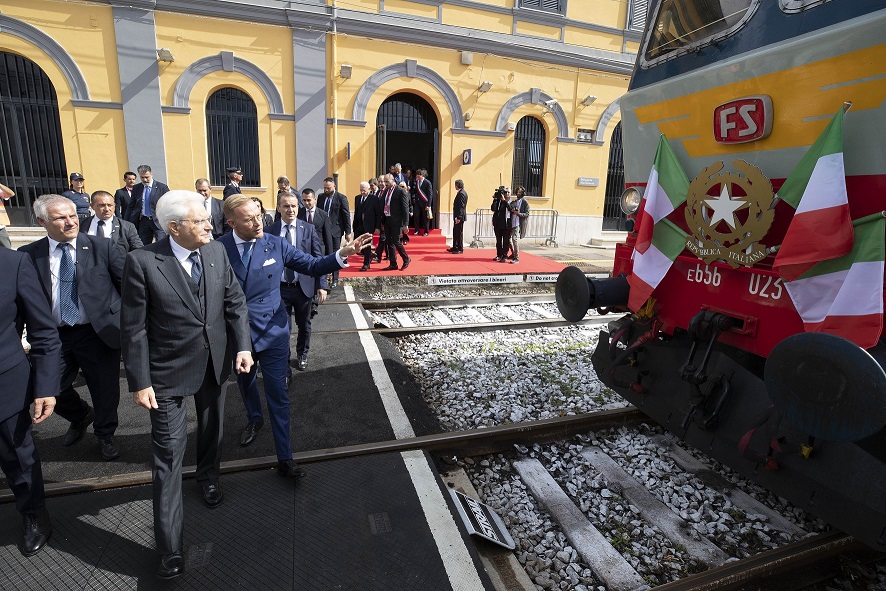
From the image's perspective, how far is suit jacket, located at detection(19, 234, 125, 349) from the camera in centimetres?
358

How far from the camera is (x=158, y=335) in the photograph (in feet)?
8.86

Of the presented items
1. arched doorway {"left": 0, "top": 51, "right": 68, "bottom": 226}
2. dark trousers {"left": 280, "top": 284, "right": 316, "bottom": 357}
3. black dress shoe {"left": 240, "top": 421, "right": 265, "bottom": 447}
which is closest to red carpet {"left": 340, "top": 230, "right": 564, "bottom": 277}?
dark trousers {"left": 280, "top": 284, "right": 316, "bottom": 357}

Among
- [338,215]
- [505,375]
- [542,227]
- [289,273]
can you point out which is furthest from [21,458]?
[542,227]

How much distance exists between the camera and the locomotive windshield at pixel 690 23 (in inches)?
122

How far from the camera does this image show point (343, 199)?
916 cm

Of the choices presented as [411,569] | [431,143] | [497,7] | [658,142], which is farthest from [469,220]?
[411,569]

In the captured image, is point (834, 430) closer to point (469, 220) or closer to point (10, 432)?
point (10, 432)

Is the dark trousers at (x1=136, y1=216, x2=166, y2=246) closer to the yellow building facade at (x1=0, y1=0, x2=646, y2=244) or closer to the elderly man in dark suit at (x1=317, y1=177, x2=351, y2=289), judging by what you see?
the elderly man in dark suit at (x1=317, y1=177, x2=351, y2=289)

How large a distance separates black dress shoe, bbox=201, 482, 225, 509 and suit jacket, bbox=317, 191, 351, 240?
6420mm

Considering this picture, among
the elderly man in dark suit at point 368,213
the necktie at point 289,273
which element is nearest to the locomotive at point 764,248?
the necktie at point 289,273

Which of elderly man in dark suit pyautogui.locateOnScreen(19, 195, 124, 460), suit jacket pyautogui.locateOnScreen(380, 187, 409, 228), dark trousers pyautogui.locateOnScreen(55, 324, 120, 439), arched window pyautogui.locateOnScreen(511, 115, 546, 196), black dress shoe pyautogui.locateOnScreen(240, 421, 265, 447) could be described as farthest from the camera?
arched window pyautogui.locateOnScreen(511, 115, 546, 196)

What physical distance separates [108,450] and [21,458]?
1.12m

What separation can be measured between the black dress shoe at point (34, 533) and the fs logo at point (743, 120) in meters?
4.71

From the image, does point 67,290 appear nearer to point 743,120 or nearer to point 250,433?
point 250,433
